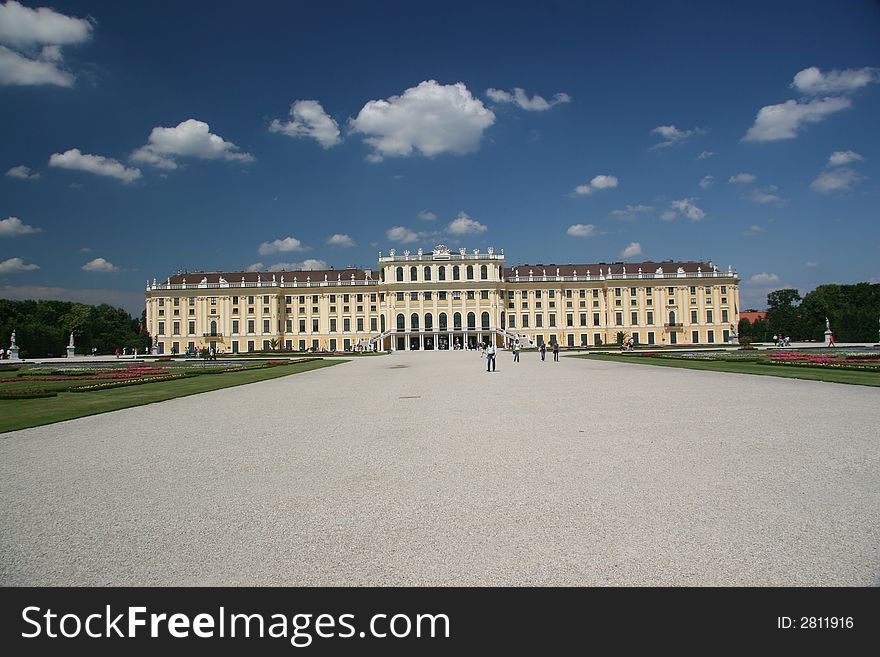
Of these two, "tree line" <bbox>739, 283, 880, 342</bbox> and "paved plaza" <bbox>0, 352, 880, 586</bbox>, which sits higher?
"tree line" <bbox>739, 283, 880, 342</bbox>

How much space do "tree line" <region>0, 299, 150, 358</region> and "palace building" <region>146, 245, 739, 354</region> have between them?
9529 millimetres

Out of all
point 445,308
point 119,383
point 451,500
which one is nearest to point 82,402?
point 119,383

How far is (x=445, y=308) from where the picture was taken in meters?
90.6

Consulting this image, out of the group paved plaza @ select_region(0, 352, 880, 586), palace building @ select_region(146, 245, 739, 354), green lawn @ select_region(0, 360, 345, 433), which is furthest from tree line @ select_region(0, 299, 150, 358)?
paved plaza @ select_region(0, 352, 880, 586)

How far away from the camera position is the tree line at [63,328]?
66188 mm

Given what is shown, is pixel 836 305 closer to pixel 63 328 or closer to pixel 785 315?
pixel 785 315

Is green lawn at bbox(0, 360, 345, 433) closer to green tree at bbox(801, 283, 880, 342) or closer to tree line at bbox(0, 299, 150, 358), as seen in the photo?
tree line at bbox(0, 299, 150, 358)

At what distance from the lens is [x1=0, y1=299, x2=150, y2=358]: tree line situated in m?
66.2

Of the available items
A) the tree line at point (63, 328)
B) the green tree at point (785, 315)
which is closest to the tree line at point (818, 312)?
the green tree at point (785, 315)

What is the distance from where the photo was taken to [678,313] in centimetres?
8962

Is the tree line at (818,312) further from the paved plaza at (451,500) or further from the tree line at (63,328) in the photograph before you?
the tree line at (63,328)

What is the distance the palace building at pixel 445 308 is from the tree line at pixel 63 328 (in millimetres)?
9529
